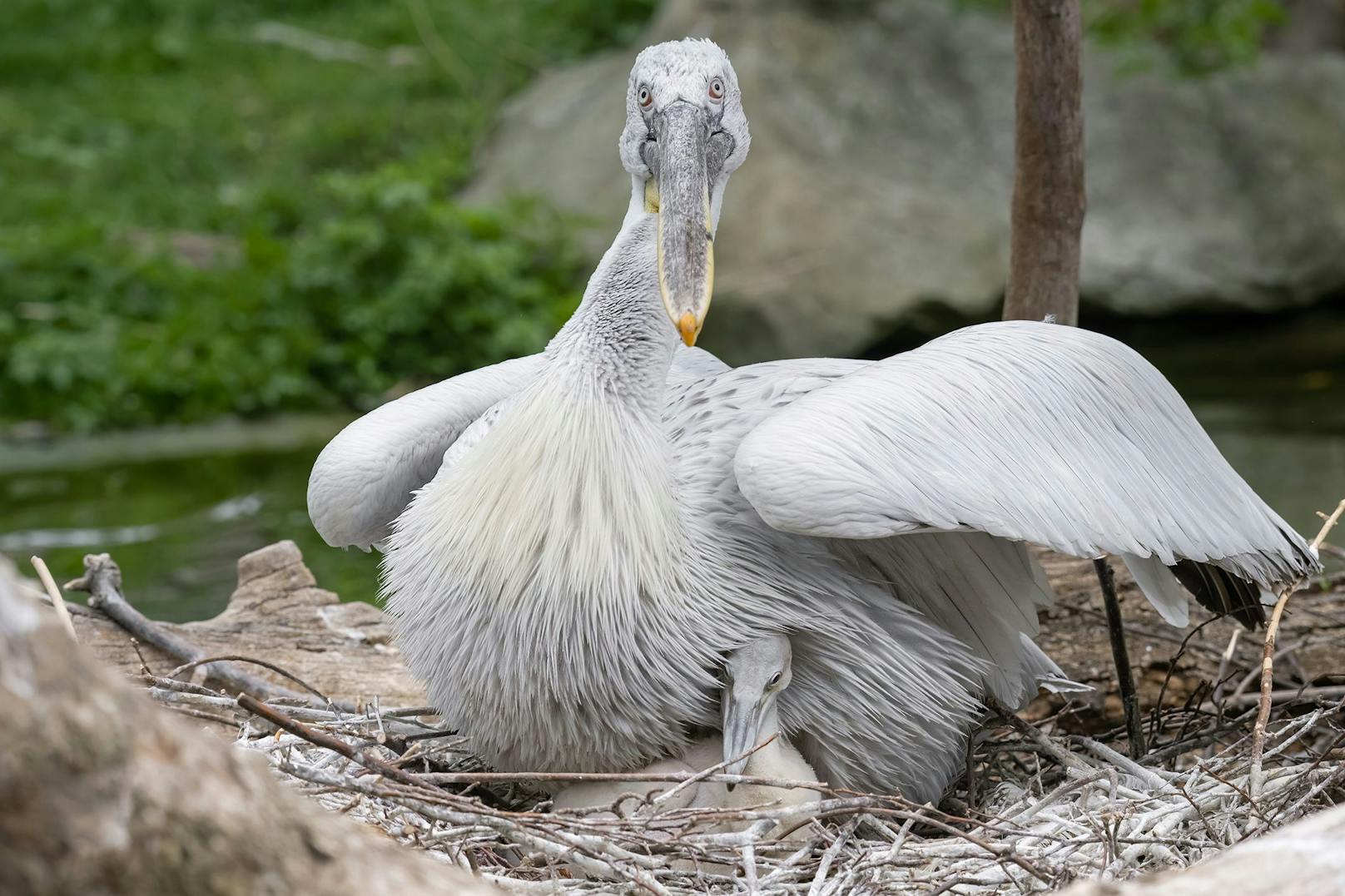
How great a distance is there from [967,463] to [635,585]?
0.61 meters

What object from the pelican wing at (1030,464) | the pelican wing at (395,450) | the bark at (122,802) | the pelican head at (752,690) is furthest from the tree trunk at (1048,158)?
the bark at (122,802)

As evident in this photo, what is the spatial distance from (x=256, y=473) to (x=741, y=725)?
4.64 meters

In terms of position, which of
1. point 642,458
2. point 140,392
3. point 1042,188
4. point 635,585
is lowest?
point 140,392

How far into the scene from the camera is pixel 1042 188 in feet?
12.5

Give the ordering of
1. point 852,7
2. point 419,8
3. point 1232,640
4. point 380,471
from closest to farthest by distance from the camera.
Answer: point 380,471, point 1232,640, point 852,7, point 419,8

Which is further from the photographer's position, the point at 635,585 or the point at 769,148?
the point at 769,148

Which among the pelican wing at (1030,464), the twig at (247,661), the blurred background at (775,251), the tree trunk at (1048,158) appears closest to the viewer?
the pelican wing at (1030,464)

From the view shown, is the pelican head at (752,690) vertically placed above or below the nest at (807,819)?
Result: above

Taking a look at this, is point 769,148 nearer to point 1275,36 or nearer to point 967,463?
point 1275,36

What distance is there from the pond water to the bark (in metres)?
3.46

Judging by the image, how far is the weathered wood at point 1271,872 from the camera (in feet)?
5.37

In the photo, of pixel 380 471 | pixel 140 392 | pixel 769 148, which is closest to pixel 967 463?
pixel 380 471

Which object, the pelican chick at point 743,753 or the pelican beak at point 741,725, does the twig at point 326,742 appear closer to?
the pelican chick at point 743,753

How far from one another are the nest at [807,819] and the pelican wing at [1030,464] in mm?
369
